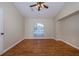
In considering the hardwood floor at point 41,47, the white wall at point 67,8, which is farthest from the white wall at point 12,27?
the white wall at point 67,8

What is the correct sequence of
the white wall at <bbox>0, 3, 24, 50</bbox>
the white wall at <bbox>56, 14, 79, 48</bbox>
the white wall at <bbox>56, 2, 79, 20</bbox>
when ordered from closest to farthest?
1. the white wall at <bbox>56, 2, 79, 20</bbox>
2. the white wall at <bbox>0, 3, 24, 50</bbox>
3. the white wall at <bbox>56, 14, 79, 48</bbox>

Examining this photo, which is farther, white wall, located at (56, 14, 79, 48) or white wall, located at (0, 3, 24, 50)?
white wall, located at (56, 14, 79, 48)

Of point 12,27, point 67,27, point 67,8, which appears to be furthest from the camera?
point 67,27

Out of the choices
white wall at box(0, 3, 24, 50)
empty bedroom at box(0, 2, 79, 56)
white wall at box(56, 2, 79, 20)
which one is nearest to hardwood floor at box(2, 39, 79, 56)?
empty bedroom at box(0, 2, 79, 56)

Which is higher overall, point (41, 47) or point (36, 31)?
point (36, 31)

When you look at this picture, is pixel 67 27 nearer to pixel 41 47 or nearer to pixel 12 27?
pixel 41 47

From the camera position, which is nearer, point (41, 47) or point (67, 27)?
point (41, 47)

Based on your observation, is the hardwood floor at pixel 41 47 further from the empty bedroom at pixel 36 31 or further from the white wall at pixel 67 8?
the white wall at pixel 67 8

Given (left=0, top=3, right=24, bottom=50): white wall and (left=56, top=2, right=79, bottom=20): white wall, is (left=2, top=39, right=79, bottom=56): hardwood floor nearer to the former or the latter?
(left=0, top=3, right=24, bottom=50): white wall

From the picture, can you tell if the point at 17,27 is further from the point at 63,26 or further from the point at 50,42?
the point at 63,26

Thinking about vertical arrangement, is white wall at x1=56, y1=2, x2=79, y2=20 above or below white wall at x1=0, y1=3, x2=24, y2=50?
above

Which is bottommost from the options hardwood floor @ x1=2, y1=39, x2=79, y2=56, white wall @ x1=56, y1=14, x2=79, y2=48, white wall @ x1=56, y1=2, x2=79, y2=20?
Result: hardwood floor @ x1=2, y1=39, x2=79, y2=56

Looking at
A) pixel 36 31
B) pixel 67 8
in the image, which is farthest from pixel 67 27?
pixel 36 31

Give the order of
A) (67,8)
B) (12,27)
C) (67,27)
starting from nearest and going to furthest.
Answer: (67,8) → (12,27) → (67,27)
